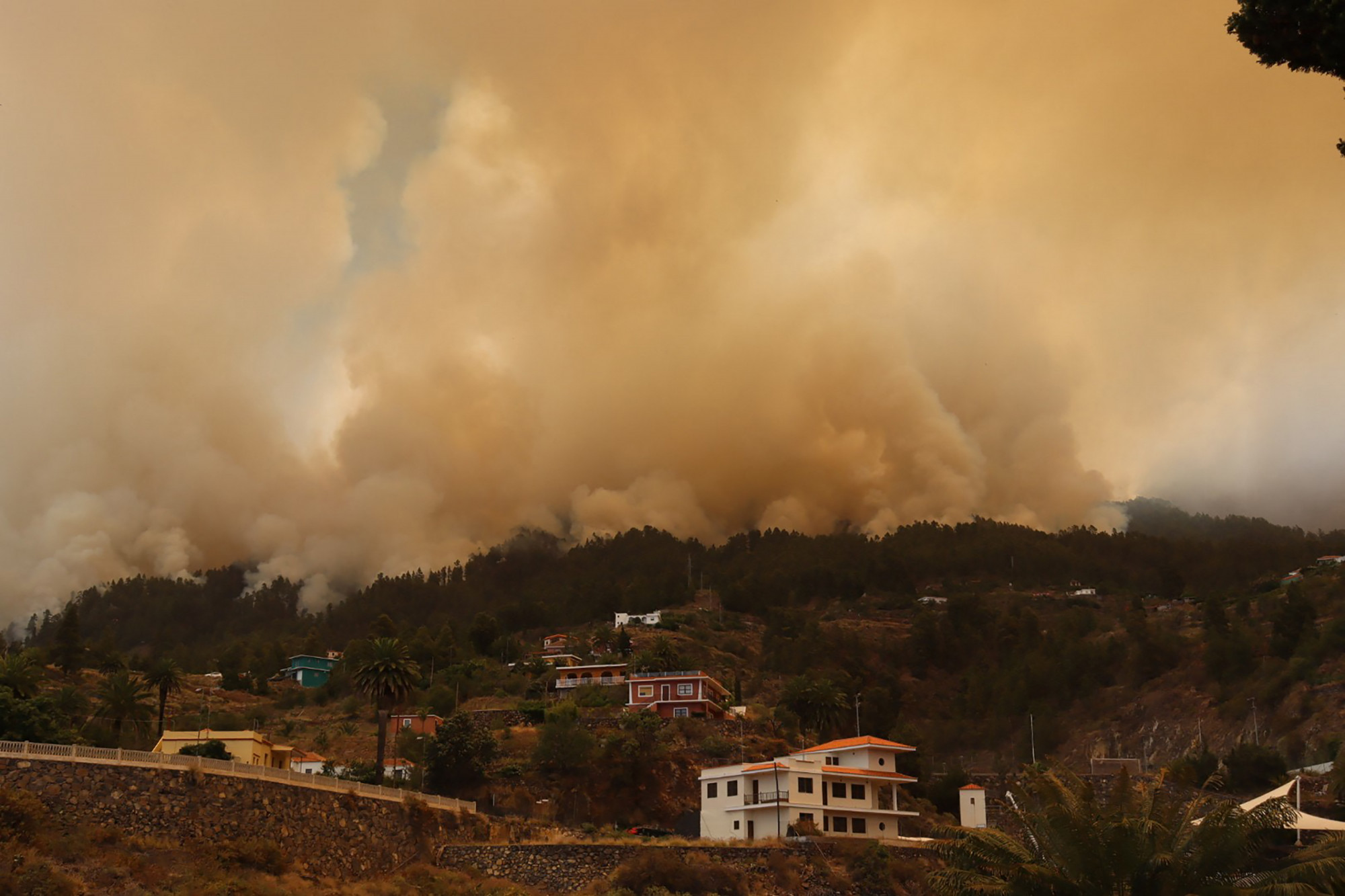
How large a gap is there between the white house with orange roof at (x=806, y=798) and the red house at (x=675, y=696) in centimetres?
2092

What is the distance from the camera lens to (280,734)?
299 ft

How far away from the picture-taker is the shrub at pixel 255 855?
45.9m

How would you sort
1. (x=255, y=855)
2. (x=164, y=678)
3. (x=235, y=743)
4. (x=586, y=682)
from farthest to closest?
(x=586, y=682)
(x=164, y=678)
(x=235, y=743)
(x=255, y=855)

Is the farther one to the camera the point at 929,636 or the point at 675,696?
the point at 929,636

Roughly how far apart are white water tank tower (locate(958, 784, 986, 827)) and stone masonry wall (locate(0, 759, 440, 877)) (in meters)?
36.4

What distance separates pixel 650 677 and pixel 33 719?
51.7m

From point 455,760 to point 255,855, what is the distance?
92.8ft

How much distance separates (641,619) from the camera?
5787 inches

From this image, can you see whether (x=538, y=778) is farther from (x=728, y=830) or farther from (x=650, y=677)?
(x=650, y=677)

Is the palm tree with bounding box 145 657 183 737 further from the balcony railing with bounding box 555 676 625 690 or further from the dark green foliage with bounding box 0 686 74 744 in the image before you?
the balcony railing with bounding box 555 676 625 690

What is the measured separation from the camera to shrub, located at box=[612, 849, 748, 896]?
181 ft

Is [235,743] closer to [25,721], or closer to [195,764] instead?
[25,721]

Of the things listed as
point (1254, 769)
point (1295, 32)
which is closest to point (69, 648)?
point (1254, 769)

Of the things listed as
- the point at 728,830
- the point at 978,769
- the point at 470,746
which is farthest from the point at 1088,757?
the point at 470,746
